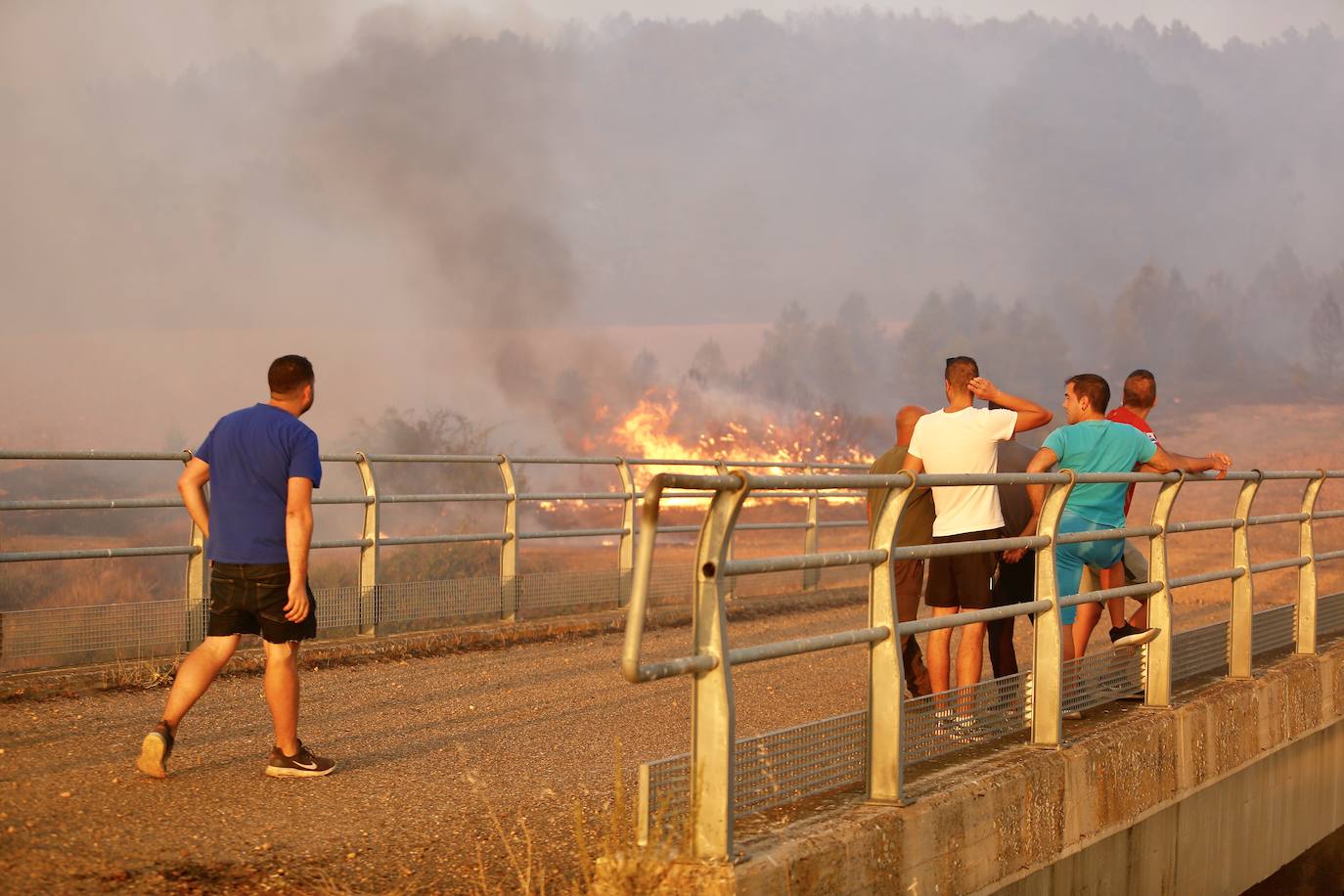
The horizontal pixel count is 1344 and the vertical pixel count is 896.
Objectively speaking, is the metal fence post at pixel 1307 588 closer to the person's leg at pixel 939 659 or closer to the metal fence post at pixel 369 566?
the person's leg at pixel 939 659

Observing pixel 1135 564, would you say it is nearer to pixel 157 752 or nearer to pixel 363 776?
pixel 363 776

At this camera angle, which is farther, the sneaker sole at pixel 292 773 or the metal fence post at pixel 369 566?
the metal fence post at pixel 369 566

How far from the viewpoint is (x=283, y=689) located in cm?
698

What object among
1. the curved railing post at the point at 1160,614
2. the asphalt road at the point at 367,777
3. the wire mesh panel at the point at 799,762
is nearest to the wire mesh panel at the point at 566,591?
the asphalt road at the point at 367,777

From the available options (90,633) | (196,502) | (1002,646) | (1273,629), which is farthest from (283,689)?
(1273,629)

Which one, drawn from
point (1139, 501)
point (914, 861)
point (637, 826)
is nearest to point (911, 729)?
point (914, 861)

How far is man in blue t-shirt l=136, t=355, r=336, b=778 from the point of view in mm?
6984

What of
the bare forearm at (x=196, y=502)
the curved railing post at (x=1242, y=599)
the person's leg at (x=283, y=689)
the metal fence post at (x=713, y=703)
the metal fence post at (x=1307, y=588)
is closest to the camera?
the metal fence post at (x=713, y=703)

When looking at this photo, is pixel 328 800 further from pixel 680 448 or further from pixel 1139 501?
pixel 1139 501

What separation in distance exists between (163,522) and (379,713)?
63.1 meters

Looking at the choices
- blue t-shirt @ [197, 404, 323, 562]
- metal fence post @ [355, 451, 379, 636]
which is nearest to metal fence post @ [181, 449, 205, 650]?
metal fence post @ [355, 451, 379, 636]

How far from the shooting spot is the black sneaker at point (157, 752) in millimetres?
6871

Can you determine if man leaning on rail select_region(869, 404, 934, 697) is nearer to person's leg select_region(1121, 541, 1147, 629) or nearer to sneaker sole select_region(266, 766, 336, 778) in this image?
person's leg select_region(1121, 541, 1147, 629)

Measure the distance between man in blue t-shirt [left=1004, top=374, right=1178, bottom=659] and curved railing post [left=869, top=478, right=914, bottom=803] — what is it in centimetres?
270
